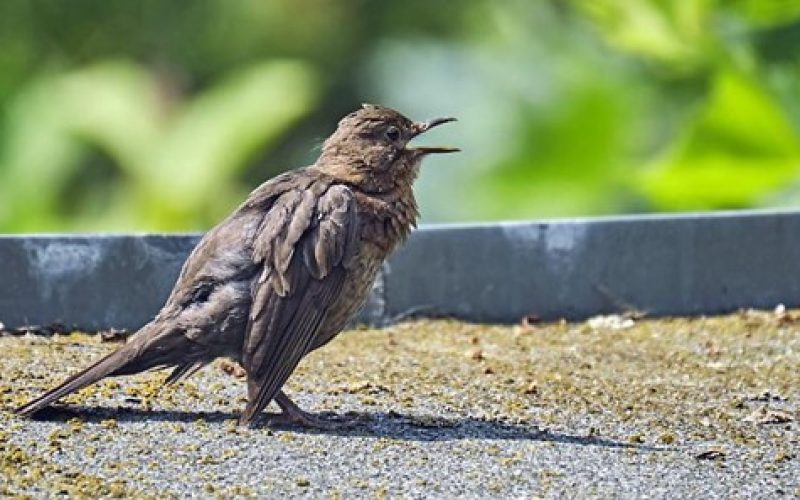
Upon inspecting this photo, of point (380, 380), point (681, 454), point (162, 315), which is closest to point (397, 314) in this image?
point (380, 380)

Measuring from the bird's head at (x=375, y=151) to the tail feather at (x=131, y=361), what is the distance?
95cm

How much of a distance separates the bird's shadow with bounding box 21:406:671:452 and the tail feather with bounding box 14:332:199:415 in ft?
0.24

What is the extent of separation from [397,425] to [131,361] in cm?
91

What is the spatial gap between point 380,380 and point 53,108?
646 centimetres

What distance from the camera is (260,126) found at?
42.8ft

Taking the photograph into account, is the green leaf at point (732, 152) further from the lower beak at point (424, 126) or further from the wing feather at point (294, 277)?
the wing feather at point (294, 277)

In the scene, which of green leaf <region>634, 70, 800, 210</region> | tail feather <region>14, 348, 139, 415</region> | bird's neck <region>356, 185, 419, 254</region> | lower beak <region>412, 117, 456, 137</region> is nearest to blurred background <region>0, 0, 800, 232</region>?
green leaf <region>634, 70, 800, 210</region>

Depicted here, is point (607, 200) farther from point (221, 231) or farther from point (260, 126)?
point (221, 231)

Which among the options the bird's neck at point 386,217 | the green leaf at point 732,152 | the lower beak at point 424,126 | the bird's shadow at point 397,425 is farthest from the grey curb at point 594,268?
the green leaf at point 732,152

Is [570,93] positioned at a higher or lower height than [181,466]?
→ higher

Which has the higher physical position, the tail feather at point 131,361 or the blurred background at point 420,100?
the blurred background at point 420,100

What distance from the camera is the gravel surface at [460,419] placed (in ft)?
20.0

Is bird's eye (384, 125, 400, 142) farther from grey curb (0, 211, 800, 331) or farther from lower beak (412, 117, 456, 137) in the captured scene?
grey curb (0, 211, 800, 331)

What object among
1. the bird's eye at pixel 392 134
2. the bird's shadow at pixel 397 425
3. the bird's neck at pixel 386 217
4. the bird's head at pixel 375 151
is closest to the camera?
the bird's shadow at pixel 397 425
